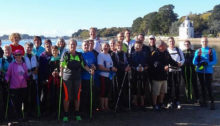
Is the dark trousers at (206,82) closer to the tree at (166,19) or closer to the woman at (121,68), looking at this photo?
the woman at (121,68)

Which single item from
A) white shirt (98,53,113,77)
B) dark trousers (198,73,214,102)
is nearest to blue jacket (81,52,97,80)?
white shirt (98,53,113,77)

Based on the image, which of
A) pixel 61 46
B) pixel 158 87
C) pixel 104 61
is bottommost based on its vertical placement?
pixel 158 87

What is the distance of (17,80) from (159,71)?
153 inches

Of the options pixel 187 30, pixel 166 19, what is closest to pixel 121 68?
pixel 187 30

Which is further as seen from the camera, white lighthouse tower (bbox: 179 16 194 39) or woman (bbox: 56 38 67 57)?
white lighthouse tower (bbox: 179 16 194 39)

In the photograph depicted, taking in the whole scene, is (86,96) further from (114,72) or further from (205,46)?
(205,46)

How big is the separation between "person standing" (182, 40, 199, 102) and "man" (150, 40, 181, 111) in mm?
698

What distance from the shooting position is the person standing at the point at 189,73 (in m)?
7.69

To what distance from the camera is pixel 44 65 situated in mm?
6320

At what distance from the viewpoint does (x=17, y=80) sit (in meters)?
5.79

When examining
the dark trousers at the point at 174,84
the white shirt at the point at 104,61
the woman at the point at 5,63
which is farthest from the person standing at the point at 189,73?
the woman at the point at 5,63

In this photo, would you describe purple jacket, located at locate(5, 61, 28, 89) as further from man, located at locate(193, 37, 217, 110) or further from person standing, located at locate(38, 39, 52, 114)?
man, located at locate(193, 37, 217, 110)

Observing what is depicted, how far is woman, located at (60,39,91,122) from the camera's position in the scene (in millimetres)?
5871

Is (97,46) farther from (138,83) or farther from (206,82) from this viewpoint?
(206,82)
